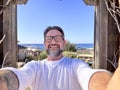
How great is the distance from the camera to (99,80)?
1249 mm

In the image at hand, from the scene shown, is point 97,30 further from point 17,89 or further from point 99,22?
point 17,89

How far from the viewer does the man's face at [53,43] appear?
70.2 inches

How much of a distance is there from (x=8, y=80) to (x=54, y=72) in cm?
47

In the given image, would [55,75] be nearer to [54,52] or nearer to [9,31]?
[54,52]

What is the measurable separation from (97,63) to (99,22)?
446mm

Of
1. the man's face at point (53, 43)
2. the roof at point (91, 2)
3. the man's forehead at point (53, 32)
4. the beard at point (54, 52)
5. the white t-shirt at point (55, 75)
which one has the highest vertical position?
the roof at point (91, 2)

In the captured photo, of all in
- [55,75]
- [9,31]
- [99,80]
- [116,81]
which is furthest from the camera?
[9,31]

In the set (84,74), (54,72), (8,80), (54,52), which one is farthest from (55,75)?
(8,80)

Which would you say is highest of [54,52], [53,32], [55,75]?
[53,32]

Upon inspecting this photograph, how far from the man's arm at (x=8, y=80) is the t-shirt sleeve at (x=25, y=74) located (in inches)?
1.6

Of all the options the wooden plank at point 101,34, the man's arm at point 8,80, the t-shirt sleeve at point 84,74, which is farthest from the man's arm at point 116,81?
the wooden plank at point 101,34

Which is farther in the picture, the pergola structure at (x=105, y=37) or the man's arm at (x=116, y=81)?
the pergola structure at (x=105, y=37)

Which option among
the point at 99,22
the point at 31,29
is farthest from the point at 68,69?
the point at 31,29

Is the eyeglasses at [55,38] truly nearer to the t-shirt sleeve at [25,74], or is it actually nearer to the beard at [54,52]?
the beard at [54,52]
